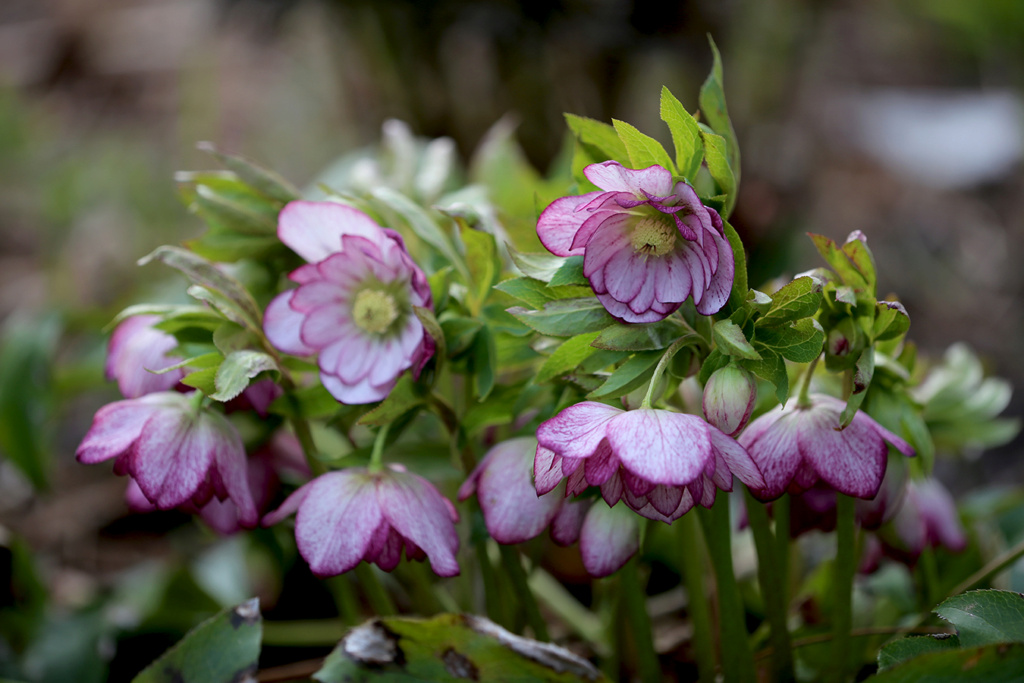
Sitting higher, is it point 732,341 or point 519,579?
point 732,341

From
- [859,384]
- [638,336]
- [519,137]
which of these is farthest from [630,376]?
[519,137]

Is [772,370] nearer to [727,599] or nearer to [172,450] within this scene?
[727,599]

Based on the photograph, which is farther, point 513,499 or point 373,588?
point 373,588

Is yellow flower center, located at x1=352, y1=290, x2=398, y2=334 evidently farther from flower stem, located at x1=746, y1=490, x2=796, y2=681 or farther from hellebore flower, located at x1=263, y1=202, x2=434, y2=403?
flower stem, located at x1=746, y1=490, x2=796, y2=681

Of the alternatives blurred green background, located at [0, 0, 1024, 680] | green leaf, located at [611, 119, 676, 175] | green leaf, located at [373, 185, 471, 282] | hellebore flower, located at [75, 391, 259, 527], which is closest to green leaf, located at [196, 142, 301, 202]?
green leaf, located at [373, 185, 471, 282]

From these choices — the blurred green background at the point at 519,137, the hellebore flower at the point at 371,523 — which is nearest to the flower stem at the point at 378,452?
the hellebore flower at the point at 371,523
